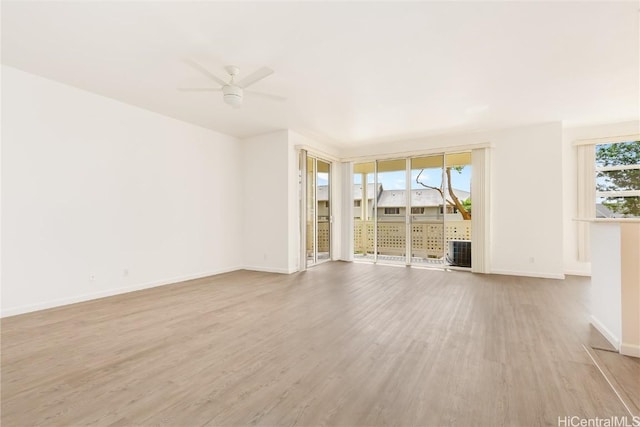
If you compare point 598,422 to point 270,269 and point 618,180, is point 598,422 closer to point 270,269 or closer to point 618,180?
point 270,269

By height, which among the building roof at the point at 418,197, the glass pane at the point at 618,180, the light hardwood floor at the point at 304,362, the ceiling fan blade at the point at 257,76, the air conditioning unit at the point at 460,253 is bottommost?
the light hardwood floor at the point at 304,362

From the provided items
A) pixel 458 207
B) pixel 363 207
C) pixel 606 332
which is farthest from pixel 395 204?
pixel 606 332

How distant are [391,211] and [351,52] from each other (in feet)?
15.0

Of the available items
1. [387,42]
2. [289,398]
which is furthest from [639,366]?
[387,42]

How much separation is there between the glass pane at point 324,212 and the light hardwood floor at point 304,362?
3.21 metres

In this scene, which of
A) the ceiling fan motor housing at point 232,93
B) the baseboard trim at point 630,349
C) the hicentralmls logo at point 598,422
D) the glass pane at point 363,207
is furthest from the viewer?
the glass pane at point 363,207

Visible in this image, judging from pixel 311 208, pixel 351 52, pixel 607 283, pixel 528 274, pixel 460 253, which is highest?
pixel 351 52

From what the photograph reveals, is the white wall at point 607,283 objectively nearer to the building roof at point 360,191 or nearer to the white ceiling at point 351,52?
the white ceiling at point 351,52

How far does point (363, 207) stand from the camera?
753 centimetres

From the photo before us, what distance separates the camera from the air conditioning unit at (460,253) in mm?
5988

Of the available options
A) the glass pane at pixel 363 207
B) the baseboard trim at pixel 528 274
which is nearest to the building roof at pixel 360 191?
the glass pane at pixel 363 207

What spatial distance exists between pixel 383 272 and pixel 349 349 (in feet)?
11.2

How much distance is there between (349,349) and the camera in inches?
90.4

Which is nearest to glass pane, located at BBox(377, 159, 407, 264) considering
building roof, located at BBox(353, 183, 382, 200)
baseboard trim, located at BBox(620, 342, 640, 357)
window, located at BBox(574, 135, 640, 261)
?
building roof, located at BBox(353, 183, 382, 200)
